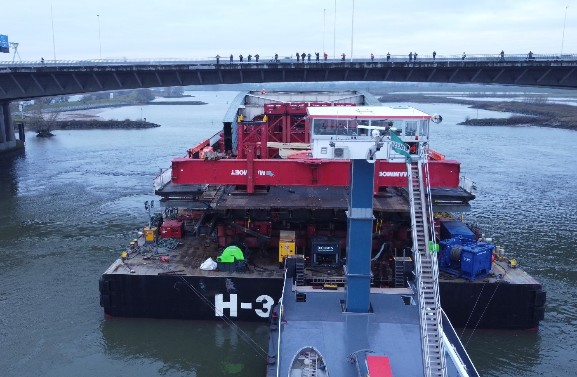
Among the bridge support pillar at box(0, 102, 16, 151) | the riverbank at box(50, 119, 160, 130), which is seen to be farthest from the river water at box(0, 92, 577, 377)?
the riverbank at box(50, 119, 160, 130)

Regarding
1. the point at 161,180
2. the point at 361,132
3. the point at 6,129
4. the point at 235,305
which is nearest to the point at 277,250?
the point at 235,305

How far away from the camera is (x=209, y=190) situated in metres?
26.1

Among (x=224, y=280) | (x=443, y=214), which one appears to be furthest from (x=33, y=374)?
(x=443, y=214)

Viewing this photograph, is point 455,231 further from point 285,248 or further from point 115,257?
point 115,257

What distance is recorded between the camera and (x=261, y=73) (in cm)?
4969

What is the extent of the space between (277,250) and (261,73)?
95.5 ft

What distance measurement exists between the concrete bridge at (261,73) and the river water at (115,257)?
964 centimetres

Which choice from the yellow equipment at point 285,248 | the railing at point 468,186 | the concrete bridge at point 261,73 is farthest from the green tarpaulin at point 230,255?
the concrete bridge at point 261,73

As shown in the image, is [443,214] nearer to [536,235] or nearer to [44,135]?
[536,235]

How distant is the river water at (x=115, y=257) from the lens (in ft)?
64.7

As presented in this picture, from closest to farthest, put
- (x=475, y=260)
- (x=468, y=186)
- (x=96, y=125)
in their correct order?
(x=475, y=260) → (x=468, y=186) → (x=96, y=125)

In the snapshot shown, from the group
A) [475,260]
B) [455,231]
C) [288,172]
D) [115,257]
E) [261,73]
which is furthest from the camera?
[261,73]

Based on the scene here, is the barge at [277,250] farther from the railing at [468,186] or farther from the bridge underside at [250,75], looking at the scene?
the bridge underside at [250,75]

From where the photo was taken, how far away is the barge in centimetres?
2088
